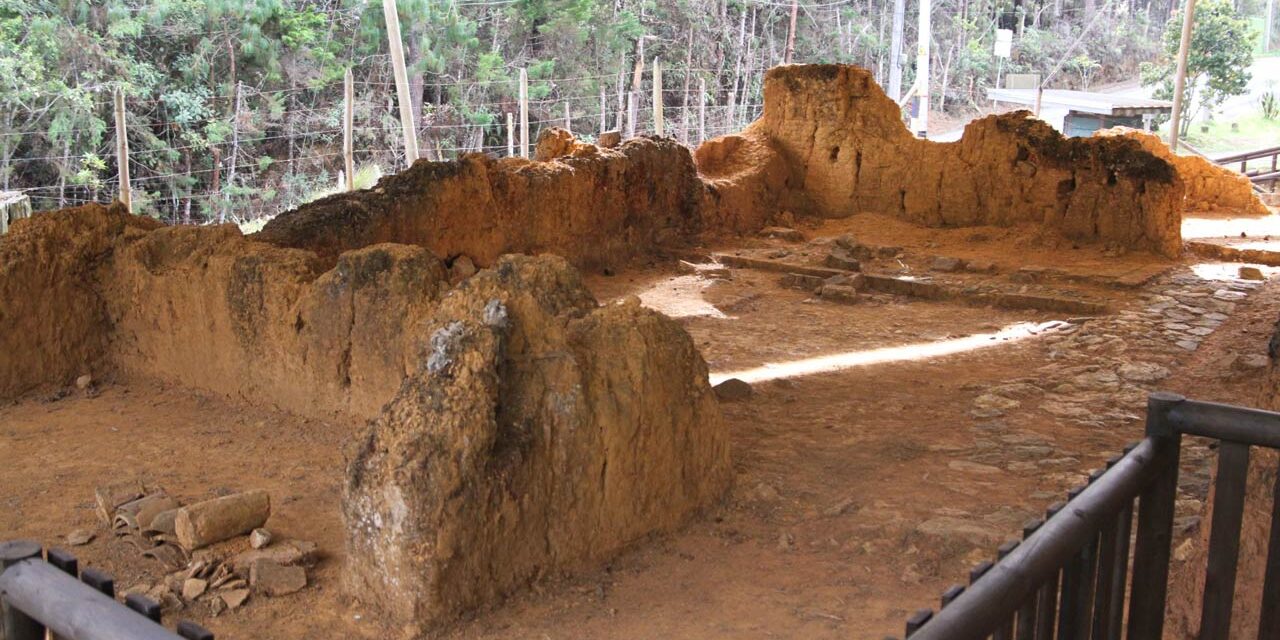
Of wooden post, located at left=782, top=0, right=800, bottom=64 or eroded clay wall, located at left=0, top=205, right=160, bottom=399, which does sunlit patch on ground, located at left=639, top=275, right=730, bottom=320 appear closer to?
eroded clay wall, located at left=0, top=205, right=160, bottom=399

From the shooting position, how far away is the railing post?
8.26 feet

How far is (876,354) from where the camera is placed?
318 inches

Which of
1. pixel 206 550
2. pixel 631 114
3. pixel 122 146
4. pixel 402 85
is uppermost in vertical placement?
pixel 402 85

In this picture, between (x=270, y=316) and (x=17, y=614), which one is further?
(x=270, y=316)

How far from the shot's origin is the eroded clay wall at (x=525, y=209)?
859cm

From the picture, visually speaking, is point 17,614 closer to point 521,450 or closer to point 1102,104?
point 521,450

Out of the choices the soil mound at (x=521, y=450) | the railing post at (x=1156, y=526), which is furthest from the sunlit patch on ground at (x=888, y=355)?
the railing post at (x=1156, y=526)

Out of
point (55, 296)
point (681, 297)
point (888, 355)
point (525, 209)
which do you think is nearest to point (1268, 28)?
point (681, 297)

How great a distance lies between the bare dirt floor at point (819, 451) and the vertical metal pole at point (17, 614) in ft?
7.09

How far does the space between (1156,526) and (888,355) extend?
18.1ft

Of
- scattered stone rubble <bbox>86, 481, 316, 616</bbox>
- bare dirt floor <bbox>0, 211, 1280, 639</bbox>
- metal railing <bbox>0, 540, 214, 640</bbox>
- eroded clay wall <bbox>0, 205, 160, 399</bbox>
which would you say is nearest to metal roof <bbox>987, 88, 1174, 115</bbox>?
bare dirt floor <bbox>0, 211, 1280, 639</bbox>

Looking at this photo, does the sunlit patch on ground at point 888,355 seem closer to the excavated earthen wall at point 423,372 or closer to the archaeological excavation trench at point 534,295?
the archaeological excavation trench at point 534,295

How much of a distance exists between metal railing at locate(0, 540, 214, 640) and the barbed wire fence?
13.7m

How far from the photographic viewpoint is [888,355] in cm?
803
